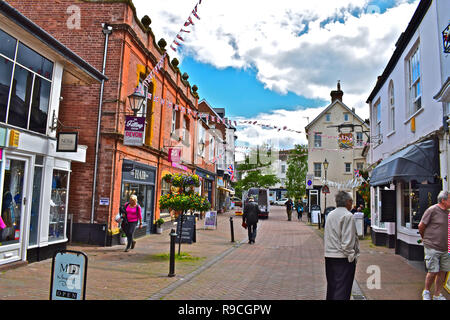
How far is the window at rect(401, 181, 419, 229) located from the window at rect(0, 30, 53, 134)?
1012 centimetres

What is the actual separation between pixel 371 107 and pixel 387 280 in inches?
429

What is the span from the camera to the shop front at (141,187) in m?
12.9

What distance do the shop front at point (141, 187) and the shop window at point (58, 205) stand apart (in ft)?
8.74

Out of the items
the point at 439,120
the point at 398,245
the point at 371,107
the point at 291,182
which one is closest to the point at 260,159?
the point at 291,182

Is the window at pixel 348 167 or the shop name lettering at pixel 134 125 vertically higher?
the window at pixel 348 167

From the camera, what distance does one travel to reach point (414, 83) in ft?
33.9

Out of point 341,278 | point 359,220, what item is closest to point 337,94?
point 359,220

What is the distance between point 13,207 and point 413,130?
1050 cm

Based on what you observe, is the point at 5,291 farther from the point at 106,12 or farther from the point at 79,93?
the point at 106,12

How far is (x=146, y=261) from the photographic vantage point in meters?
9.30

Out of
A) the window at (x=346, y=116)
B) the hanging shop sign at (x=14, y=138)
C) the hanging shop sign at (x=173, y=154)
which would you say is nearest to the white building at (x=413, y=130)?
the hanging shop sign at (x=14, y=138)

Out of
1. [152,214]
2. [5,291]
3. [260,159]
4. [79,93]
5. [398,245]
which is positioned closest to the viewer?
[5,291]

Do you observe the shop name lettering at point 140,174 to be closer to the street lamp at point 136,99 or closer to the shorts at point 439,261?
the street lamp at point 136,99

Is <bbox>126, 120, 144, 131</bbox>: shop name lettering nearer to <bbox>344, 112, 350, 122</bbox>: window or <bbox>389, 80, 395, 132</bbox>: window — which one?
<bbox>389, 80, 395, 132</bbox>: window
